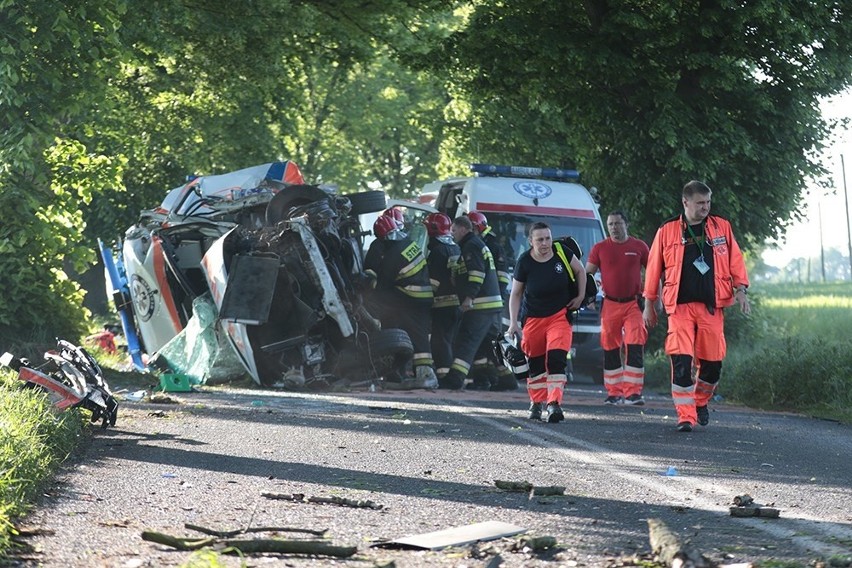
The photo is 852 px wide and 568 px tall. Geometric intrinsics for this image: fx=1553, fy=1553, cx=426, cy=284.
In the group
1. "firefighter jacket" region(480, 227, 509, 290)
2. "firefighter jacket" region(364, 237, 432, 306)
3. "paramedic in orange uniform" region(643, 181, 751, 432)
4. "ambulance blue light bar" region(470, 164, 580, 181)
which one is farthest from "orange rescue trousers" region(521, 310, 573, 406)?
"ambulance blue light bar" region(470, 164, 580, 181)

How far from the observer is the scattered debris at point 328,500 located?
23.5ft

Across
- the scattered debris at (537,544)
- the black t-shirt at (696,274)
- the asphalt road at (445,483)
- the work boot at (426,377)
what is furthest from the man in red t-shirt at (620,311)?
the scattered debris at (537,544)

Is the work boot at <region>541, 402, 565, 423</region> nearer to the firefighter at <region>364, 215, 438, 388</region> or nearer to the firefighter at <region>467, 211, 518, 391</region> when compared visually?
the firefighter at <region>364, 215, 438, 388</region>

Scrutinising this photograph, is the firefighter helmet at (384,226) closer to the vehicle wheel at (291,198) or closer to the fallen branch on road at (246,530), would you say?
the vehicle wheel at (291,198)

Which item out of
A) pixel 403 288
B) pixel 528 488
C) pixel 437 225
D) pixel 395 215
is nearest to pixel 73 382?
pixel 528 488

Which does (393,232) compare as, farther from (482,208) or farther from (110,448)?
(110,448)

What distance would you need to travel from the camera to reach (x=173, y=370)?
773 inches

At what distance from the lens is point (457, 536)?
6.27 metres

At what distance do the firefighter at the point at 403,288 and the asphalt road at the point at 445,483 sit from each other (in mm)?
4222

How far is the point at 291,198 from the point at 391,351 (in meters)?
2.40

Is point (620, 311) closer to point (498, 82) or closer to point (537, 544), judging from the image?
point (537, 544)

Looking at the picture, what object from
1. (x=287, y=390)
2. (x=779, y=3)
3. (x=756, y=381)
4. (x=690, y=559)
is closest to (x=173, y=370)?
(x=287, y=390)

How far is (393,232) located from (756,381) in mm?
4428

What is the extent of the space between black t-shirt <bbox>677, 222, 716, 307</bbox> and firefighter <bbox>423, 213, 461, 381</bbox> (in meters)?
6.35
